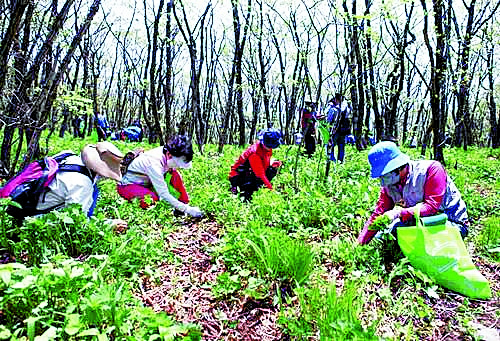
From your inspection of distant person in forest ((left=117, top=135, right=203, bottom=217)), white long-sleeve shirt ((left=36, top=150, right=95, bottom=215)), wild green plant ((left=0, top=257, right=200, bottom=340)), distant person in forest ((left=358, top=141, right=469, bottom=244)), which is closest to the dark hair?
distant person in forest ((left=117, top=135, right=203, bottom=217))

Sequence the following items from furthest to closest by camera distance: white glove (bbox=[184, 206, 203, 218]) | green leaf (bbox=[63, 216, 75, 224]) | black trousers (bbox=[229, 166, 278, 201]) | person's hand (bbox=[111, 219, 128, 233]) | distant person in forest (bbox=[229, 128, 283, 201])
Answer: black trousers (bbox=[229, 166, 278, 201])
distant person in forest (bbox=[229, 128, 283, 201])
white glove (bbox=[184, 206, 203, 218])
person's hand (bbox=[111, 219, 128, 233])
green leaf (bbox=[63, 216, 75, 224])

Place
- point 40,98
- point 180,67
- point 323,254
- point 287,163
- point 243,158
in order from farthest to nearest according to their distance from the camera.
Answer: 1. point 180,67
2. point 287,163
3. point 243,158
4. point 40,98
5. point 323,254

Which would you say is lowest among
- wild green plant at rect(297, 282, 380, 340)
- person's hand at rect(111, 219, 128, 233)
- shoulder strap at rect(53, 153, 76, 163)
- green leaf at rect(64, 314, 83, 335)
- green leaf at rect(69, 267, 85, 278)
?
wild green plant at rect(297, 282, 380, 340)

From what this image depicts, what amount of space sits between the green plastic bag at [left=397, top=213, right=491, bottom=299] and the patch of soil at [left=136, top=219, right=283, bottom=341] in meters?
1.12

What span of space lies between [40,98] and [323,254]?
3.47m

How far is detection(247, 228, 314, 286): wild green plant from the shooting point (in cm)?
278

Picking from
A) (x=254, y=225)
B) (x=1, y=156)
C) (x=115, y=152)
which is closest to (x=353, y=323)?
(x=254, y=225)

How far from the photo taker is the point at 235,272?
3008mm

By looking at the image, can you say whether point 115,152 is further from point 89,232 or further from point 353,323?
point 353,323

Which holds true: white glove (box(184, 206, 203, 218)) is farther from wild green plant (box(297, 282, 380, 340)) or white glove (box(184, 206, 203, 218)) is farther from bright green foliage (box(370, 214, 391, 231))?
wild green plant (box(297, 282, 380, 340))

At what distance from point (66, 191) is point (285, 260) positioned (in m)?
1.85

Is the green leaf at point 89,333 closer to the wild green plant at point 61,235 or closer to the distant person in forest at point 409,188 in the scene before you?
the wild green plant at point 61,235

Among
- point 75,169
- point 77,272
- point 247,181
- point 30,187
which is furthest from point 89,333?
point 247,181

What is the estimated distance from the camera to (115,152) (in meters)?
3.49
